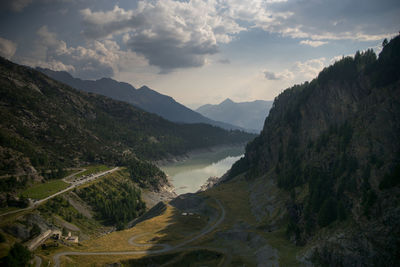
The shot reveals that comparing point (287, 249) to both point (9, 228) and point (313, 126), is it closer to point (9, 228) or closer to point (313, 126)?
point (9, 228)

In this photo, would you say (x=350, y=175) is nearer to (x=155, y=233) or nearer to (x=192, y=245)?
(x=192, y=245)

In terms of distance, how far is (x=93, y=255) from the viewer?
161 feet

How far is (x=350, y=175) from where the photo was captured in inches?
2096

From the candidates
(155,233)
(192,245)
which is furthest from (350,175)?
(155,233)

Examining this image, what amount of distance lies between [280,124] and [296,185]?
2380 inches

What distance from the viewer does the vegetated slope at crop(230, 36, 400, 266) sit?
38841mm

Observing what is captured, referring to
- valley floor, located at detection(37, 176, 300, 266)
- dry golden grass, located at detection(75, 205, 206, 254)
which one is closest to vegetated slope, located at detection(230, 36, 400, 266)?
valley floor, located at detection(37, 176, 300, 266)

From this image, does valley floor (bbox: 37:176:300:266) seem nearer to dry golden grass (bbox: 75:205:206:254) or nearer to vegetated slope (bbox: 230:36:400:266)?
dry golden grass (bbox: 75:205:206:254)

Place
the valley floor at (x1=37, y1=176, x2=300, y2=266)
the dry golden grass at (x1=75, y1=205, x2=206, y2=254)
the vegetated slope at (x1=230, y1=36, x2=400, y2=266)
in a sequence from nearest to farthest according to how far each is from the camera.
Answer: the vegetated slope at (x1=230, y1=36, x2=400, y2=266) < the valley floor at (x1=37, y1=176, x2=300, y2=266) < the dry golden grass at (x1=75, y1=205, x2=206, y2=254)

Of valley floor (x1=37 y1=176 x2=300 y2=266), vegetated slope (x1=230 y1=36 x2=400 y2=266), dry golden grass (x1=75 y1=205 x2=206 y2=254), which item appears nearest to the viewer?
vegetated slope (x1=230 y1=36 x2=400 y2=266)

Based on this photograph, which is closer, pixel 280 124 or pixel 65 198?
pixel 65 198

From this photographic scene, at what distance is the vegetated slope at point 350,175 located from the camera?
1529 inches

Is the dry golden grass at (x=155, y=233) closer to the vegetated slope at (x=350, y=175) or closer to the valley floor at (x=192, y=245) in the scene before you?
the valley floor at (x=192, y=245)

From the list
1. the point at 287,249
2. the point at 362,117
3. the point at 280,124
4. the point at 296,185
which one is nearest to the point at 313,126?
the point at 280,124
